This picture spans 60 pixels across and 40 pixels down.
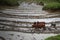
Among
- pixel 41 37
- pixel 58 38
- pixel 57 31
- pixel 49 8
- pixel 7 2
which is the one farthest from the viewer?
pixel 7 2

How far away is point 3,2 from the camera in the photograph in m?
33.7

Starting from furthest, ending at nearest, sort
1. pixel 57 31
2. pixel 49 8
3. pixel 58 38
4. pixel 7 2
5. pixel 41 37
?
1. pixel 7 2
2. pixel 49 8
3. pixel 57 31
4. pixel 41 37
5. pixel 58 38

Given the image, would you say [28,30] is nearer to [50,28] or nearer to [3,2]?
[50,28]

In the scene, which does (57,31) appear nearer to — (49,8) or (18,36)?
(18,36)

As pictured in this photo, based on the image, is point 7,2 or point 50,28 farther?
point 7,2

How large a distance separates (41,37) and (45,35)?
2.04 feet

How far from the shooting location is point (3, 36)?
13.4m

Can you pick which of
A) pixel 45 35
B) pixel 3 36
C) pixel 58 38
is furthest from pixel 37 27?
pixel 58 38

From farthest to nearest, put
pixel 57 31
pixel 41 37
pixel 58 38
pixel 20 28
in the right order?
pixel 20 28 < pixel 57 31 < pixel 41 37 < pixel 58 38

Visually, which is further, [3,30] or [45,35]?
[3,30]

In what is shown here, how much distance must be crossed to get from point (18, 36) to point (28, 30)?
1.73 meters

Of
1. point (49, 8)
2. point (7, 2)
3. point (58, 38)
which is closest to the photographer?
point (58, 38)

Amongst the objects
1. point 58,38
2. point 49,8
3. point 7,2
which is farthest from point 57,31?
point 7,2

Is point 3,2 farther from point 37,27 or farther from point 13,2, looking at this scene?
point 37,27
